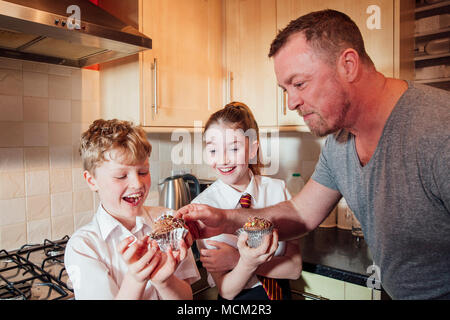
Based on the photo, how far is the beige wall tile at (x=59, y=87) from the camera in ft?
5.34

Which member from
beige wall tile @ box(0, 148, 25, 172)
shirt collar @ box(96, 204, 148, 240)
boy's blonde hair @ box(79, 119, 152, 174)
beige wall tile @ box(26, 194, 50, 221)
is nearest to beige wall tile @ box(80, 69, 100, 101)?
beige wall tile @ box(0, 148, 25, 172)

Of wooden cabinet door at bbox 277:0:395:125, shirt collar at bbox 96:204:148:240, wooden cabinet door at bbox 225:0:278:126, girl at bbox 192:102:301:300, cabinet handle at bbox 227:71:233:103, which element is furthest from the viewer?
cabinet handle at bbox 227:71:233:103

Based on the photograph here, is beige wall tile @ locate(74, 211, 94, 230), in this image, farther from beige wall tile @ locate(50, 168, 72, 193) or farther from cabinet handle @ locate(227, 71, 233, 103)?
cabinet handle @ locate(227, 71, 233, 103)

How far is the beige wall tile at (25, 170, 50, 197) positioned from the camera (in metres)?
1.57

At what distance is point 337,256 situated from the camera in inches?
60.3

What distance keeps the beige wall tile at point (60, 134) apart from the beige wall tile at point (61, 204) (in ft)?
0.82

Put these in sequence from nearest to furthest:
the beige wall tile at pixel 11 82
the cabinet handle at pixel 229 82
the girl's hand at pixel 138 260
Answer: the girl's hand at pixel 138 260, the beige wall tile at pixel 11 82, the cabinet handle at pixel 229 82

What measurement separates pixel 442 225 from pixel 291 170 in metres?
1.43

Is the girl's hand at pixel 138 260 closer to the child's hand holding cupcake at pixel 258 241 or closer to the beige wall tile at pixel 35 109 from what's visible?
the child's hand holding cupcake at pixel 258 241

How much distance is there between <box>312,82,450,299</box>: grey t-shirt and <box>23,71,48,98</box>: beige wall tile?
139 centimetres

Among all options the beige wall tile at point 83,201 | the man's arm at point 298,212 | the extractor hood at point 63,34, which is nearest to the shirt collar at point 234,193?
the man's arm at point 298,212

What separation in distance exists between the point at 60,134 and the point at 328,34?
1316 millimetres

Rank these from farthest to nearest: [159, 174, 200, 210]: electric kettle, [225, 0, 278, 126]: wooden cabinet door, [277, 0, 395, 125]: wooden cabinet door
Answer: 1. [225, 0, 278, 126]: wooden cabinet door
2. [159, 174, 200, 210]: electric kettle
3. [277, 0, 395, 125]: wooden cabinet door
